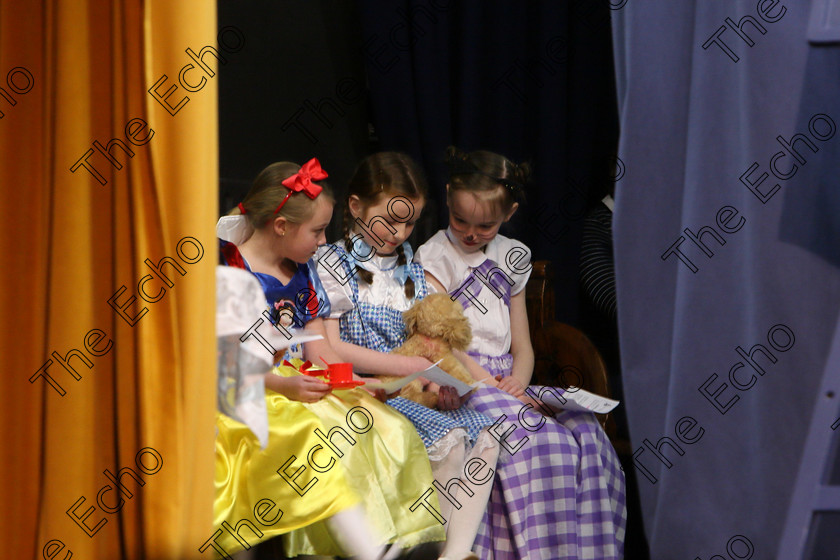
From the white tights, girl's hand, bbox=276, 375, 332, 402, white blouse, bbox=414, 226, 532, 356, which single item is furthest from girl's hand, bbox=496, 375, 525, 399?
girl's hand, bbox=276, 375, 332, 402

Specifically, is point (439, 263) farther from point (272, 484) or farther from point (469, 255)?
point (272, 484)

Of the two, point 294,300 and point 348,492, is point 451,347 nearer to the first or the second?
point 294,300

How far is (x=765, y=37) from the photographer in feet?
5.19

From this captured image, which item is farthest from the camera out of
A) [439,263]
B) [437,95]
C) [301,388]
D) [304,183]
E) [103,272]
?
[437,95]

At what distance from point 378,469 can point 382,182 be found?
768 millimetres

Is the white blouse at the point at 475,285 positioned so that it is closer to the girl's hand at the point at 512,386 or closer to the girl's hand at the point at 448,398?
the girl's hand at the point at 512,386

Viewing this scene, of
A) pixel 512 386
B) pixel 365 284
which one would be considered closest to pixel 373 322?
pixel 365 284

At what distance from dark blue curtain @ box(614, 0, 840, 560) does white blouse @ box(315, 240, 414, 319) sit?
0.62 m

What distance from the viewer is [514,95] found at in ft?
8.71

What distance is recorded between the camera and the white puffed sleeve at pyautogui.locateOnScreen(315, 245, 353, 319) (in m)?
1.98

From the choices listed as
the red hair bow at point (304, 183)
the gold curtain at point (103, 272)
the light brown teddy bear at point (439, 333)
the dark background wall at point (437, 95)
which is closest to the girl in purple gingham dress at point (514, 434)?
the light brown teddy bear at point (439, 333)

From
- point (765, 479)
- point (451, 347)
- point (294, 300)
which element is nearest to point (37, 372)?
point (294, 300)

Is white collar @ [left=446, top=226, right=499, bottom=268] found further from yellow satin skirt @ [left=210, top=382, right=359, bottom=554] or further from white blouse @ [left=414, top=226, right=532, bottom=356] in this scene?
yellow satin skirt @ [left=210, top=382, right=359, bottom=554]

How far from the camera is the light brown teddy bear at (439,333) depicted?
6.54ft
